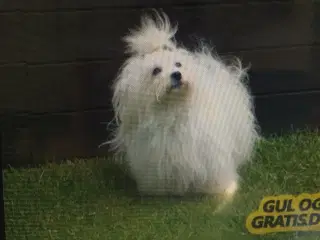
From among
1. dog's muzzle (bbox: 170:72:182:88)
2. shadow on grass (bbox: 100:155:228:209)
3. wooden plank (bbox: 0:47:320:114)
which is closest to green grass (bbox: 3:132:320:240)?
shadow on grass (bbox: 100:155:228:209)

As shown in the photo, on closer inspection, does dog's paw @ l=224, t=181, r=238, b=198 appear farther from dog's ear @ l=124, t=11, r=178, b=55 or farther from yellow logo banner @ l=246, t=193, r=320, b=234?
dog's ear @ l=124, t=11, r=178, b=55

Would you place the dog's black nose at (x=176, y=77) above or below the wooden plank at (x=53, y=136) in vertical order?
above

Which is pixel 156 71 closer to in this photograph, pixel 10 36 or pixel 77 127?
pixel 77 127

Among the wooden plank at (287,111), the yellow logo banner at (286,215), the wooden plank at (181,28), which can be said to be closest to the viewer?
the yellow logo banner at (286,215)

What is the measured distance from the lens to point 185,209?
1.21 meters

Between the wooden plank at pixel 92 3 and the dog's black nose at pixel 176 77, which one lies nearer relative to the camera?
the wooden plank at pixel 92 3

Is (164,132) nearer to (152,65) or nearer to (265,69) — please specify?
(152,65)

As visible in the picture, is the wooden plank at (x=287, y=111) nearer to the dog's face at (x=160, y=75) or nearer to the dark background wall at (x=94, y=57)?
the dark background wall at (x=94, y=57)

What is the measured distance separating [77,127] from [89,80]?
4.0 inches

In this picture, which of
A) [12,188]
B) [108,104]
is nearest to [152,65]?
[108,104]

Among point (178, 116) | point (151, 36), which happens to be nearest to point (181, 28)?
point (151, 36)

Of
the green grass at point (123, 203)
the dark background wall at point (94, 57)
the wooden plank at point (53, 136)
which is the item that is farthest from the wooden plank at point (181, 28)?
the green grass at point (123, 203)

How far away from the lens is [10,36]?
1.11 meters

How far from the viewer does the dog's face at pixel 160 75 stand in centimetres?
124
